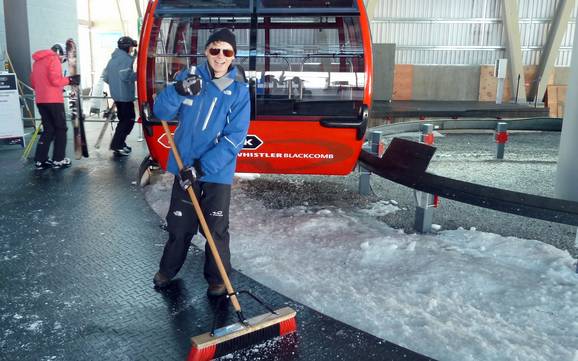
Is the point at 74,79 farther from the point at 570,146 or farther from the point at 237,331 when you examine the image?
the point at 570,146

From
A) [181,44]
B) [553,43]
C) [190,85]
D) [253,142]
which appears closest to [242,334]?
[190,85]

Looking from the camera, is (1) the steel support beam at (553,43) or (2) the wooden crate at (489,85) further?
(2) the wooden crate at (489,85)

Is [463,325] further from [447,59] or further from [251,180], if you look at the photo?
[447,59]

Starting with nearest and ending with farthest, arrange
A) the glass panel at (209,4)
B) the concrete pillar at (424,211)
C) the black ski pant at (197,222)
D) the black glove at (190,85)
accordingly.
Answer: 1. the black glove at (190,85)
2. the black ski pant at (197,222)
3. the concrete pillar at (424,211)
4. the glass panel at (209,4)

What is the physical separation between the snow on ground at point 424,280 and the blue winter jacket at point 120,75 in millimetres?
3529

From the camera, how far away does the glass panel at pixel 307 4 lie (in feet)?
17.4

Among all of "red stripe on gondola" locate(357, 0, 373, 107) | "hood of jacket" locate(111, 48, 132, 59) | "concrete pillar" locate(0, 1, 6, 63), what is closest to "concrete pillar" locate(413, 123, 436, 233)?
"red stripe on gondola" locate(357, 0, 373, 107)

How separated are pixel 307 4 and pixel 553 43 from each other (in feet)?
55.8

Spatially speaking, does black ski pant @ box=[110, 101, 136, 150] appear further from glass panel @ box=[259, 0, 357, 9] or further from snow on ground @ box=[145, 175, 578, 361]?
glass panel @ box=[259, 0, 357, 9]

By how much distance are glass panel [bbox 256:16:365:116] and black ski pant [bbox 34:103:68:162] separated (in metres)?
3.47

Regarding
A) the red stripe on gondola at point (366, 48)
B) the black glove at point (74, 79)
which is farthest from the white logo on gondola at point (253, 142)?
the black glove at point (74, 79)

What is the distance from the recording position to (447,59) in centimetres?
2069

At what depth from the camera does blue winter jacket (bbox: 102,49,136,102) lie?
26.7 feet

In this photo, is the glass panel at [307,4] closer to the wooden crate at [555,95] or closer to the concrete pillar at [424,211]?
the concrete pillar at [424,211]
